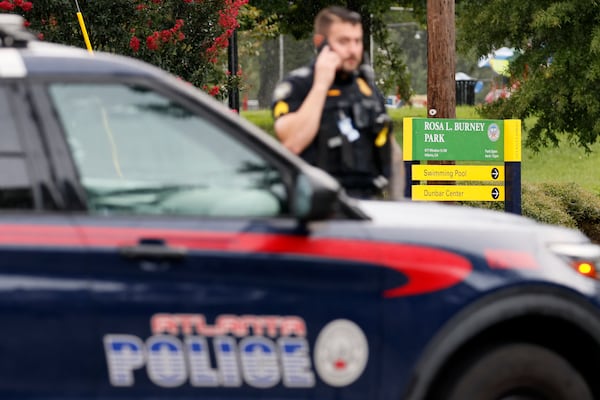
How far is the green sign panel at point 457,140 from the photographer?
15250mm

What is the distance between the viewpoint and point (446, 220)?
525cm

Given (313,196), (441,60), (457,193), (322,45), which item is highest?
(322,45)

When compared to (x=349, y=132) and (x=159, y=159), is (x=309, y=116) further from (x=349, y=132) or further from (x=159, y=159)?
(x=159, y=159)

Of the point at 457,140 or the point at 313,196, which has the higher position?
the point at 313,196

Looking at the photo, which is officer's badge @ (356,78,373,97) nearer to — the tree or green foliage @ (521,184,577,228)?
green foliage @ (521,184,577,228)

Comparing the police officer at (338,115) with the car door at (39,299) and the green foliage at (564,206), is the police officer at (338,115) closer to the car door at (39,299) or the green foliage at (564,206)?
the car door at (39,299)

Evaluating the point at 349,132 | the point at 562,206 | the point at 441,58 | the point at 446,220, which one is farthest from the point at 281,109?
the point at 562,206

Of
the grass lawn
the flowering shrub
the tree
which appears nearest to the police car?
the flowering shrub

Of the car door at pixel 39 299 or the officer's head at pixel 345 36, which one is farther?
the officer's head at pixel 345 36

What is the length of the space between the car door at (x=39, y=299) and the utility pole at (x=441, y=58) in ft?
37.5

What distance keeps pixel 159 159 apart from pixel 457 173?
11.1 meters

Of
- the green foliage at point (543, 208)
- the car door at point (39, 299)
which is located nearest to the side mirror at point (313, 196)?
the car door at point (39, 299)

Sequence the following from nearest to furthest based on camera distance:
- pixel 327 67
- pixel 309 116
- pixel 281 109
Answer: pixel 309 116 → pixel 327 67 → pixel 281 109

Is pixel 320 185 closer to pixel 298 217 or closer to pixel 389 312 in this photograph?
pixel 298 217
